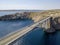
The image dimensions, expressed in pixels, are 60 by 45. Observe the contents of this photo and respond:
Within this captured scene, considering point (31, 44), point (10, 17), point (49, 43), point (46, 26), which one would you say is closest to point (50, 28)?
point (46, 26)

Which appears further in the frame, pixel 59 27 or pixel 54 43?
pixel 59 27

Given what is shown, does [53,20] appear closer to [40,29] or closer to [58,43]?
[40,29]

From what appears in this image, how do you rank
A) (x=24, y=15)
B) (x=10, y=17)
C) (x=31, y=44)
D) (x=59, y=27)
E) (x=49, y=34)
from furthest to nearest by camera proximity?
1. (x=24, y=15)
2. (x=10, y=17)
3. (x=59, y=27)
4. (x=49, y=34)
5. (x=31, y=44)

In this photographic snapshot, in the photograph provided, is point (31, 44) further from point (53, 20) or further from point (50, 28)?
point (53, 20)

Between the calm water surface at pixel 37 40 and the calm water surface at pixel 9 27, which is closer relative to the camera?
the calm water surface at pixel 37 40

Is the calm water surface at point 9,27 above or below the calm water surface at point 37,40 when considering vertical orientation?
below

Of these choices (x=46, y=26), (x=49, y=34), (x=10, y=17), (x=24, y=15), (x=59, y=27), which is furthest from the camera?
(x=24, y=15)

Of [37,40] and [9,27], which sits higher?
[37,40]

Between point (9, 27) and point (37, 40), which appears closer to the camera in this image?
point (37, 40)

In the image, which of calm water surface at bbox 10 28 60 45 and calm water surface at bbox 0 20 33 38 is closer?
calm water surface at bbox 10 28 60 45

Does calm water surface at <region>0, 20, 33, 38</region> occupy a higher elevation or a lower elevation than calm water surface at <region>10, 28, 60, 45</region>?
lower
